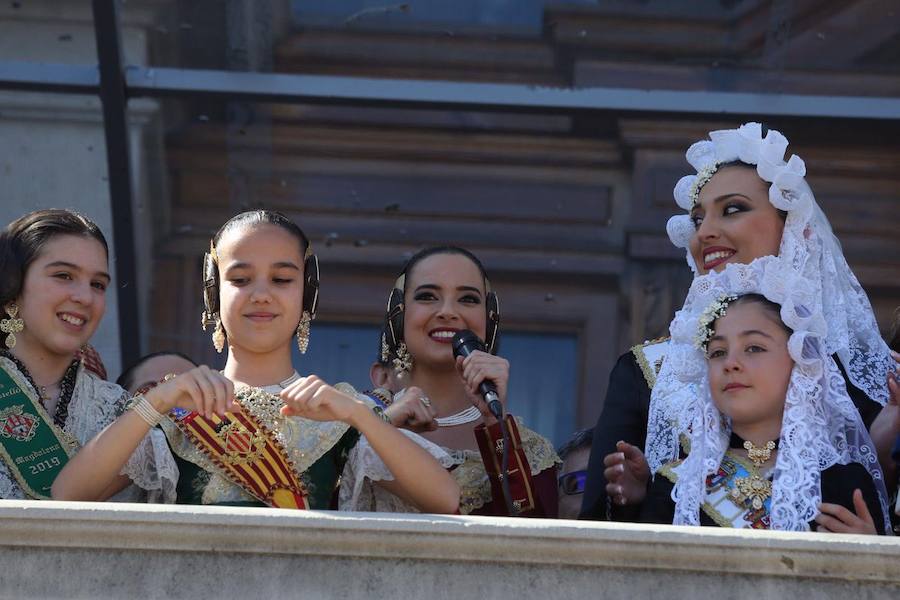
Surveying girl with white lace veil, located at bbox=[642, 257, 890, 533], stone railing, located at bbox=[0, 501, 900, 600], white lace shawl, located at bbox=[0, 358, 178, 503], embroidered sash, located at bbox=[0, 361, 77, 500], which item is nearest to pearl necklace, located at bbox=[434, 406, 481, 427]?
girl with white lace veil, located at bbox=[642, 257, 890, 533]

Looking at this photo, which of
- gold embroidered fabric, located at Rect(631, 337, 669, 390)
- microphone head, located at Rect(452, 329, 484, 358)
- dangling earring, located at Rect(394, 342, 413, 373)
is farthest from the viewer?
dangling earring, located at Rect(394, 342, 413, 373)

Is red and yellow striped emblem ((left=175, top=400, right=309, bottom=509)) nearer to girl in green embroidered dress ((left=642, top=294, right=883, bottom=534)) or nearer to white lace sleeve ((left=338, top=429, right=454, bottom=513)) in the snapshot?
white lace sleeve ((left=338, top=429, right=454, bottom=513))

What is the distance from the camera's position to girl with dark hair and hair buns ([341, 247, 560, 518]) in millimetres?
4027

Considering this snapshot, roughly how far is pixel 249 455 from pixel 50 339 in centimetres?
62

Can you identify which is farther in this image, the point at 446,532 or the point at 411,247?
the point at 411,247

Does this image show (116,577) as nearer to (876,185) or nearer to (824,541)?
(824,541)

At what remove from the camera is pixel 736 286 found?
4.09m

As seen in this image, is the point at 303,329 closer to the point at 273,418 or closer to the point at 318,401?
the point at 273,418

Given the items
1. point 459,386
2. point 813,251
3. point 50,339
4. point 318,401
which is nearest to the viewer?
point 318,401

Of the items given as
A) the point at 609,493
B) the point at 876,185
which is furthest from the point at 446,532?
the point at 876,185

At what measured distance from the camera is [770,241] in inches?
171

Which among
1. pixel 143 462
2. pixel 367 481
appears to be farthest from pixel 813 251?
pixel 143 462

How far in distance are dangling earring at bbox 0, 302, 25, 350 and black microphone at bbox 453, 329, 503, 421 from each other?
1012 millimetres

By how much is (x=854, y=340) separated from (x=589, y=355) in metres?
2.29
